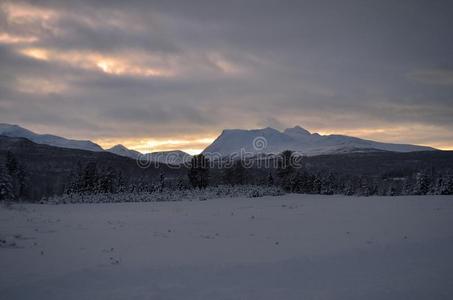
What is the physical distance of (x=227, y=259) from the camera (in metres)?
11.4

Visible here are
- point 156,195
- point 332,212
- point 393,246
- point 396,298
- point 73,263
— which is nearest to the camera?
point 396,298

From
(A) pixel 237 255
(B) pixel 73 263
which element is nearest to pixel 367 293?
(A) pixel 237 255

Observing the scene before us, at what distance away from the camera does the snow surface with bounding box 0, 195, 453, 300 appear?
8.50 meters

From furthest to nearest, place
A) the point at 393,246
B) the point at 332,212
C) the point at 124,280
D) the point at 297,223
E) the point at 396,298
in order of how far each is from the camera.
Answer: the point at 332,212 < the point at 297,223 < the point at 393,246 < the point at 124,280 < the point at 396,298

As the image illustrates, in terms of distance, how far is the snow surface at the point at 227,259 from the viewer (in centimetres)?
850

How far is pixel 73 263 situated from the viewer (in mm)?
10695

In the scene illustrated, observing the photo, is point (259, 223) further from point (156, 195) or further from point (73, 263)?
point (156, 195)

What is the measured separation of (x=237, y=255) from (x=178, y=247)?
254cm

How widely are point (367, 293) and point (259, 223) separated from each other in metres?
10.9

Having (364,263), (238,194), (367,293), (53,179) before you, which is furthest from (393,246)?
(53,179)

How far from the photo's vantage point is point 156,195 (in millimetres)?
38062

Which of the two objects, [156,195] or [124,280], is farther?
[156,195]

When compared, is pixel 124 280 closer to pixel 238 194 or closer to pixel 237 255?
pixel 237 255

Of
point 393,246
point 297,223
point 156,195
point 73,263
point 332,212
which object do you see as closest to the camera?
point 73,263
